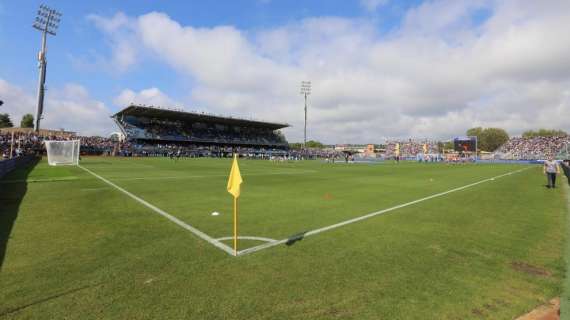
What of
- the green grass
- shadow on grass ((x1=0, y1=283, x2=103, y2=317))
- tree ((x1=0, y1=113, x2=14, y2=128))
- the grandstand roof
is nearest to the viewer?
shadow on grass ((x1=0, y1=283, x2=103, y2=317))

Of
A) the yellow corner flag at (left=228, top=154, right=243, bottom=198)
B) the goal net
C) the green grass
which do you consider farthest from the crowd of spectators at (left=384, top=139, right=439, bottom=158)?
the yellow corner flag at (left=228, top=154, right=243, bottom=198)

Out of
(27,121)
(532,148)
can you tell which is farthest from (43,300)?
(27,121)

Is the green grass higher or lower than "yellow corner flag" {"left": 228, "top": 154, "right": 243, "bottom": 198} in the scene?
lower

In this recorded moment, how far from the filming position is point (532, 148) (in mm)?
87875

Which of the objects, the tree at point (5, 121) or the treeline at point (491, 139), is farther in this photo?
the treeline at point (491, 139)

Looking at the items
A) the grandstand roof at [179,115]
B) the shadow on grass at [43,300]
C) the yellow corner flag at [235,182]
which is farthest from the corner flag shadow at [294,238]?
the grandstand roof at [179,115]

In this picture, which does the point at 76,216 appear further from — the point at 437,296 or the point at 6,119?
the point at 6,119

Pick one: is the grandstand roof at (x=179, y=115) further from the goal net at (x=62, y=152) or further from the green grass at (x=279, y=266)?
the green grass at (x=279, y=266)

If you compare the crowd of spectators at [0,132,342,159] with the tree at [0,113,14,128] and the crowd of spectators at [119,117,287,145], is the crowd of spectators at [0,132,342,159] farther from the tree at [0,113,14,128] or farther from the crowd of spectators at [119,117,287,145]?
the tree at [0,113,14,128]

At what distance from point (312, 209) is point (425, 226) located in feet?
10.4

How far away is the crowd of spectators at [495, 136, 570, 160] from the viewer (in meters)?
80.5

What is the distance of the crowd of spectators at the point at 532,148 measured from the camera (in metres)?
80.5

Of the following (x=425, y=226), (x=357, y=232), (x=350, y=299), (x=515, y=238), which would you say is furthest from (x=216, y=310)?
(x=515, y=238)

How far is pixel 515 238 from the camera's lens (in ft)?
20.3
